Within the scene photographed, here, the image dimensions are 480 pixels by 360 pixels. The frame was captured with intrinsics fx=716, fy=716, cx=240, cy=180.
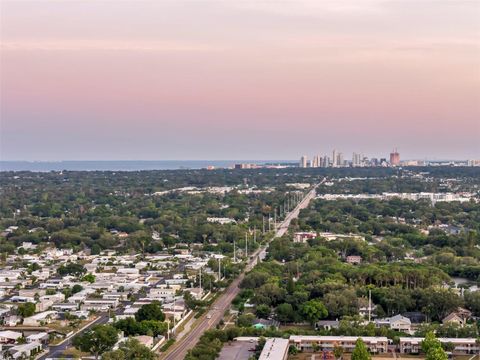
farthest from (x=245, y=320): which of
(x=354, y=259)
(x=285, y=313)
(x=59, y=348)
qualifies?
(x=354, y=259)

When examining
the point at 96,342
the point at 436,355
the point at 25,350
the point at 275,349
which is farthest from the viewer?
the point at 25,350

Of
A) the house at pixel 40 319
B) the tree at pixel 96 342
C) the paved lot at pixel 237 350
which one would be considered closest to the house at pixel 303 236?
the house at pixel 40 319

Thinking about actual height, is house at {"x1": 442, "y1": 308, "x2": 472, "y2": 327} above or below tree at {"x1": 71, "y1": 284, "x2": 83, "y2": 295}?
above

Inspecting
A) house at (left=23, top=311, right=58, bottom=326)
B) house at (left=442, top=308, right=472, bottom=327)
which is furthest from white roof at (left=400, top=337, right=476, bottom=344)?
house at (left=23, top=311, right=58, bottom=326)

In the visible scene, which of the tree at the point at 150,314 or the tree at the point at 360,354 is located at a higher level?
the tree at the point at 360,354

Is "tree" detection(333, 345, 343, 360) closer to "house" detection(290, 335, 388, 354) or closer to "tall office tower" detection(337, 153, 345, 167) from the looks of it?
"house" detection(290, 335, 388, 354)

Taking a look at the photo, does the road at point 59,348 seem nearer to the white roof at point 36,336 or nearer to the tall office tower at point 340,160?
the white roof at point 36,336

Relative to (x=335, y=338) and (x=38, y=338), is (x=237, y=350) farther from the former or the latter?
(x=38, y=338)
